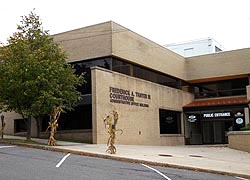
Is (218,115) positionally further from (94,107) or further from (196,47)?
(196,47)

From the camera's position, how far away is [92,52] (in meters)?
28.6

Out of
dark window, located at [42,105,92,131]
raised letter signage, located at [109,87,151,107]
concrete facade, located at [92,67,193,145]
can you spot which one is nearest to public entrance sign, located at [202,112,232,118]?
concrete facade, located at [92,67,193,145]

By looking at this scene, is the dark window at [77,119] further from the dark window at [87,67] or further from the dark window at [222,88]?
the dark window at [222,88]

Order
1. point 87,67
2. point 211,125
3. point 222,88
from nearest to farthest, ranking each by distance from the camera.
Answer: point 87,67 < point 211,125 < point 222,88

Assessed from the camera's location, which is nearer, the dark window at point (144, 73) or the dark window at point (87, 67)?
the dark window at point (87, 67)

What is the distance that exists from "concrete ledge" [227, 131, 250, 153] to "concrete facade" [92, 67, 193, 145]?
6.50 meters

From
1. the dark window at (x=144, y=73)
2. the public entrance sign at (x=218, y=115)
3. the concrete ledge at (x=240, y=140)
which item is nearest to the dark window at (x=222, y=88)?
the dark window at (x=144, y=73)

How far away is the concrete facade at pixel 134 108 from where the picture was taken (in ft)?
87.0

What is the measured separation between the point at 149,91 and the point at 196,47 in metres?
23.2

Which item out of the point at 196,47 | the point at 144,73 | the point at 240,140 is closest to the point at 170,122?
the point at 144,73

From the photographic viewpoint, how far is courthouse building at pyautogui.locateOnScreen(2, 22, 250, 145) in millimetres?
27969

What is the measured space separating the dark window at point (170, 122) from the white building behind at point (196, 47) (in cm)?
1723

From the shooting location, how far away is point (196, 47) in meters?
54.1

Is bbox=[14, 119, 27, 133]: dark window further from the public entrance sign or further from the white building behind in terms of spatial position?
the white building behind
